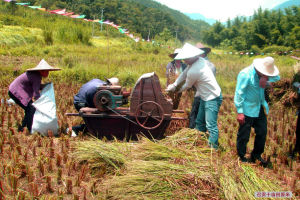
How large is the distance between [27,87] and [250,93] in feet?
12.3

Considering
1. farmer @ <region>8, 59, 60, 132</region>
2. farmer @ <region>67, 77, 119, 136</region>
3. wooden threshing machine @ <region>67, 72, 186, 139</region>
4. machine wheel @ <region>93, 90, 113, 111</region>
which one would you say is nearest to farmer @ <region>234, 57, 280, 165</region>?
wooden threshing machine @ <region>67, 72, 186, 139</region>

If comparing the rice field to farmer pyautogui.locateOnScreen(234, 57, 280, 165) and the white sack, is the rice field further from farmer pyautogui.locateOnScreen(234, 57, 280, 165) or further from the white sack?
farmer pyautogui.locateOnScreen(234, 57, 280, 165)

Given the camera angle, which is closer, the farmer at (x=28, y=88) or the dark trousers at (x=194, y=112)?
the dark trousers at (x=194, y=112)

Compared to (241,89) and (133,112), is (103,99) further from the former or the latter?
(241,89)

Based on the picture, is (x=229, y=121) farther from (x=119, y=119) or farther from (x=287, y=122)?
(x=119, y=119)

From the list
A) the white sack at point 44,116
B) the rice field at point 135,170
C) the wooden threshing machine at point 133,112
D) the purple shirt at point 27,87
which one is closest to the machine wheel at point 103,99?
the wooden threshing machine at point 133,112

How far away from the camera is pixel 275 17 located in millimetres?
25859

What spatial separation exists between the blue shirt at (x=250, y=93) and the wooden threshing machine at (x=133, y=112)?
44.0 inches

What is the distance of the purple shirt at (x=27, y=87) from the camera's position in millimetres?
4723

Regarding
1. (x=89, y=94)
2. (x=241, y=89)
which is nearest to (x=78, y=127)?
(x=89, y=94)

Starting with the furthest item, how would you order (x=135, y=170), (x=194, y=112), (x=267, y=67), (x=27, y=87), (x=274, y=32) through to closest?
1. (x=274, y=32)
2. (x=27, y=87)
3. (x=194, y=112)
4. (x=267, y=67)
5. (x=135, y=170)

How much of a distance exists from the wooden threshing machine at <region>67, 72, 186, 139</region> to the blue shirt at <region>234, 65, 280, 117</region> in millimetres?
1117

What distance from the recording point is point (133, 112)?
439cm

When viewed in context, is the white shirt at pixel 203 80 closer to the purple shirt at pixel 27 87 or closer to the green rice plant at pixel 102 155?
the green rice plant at pixel 102 155
